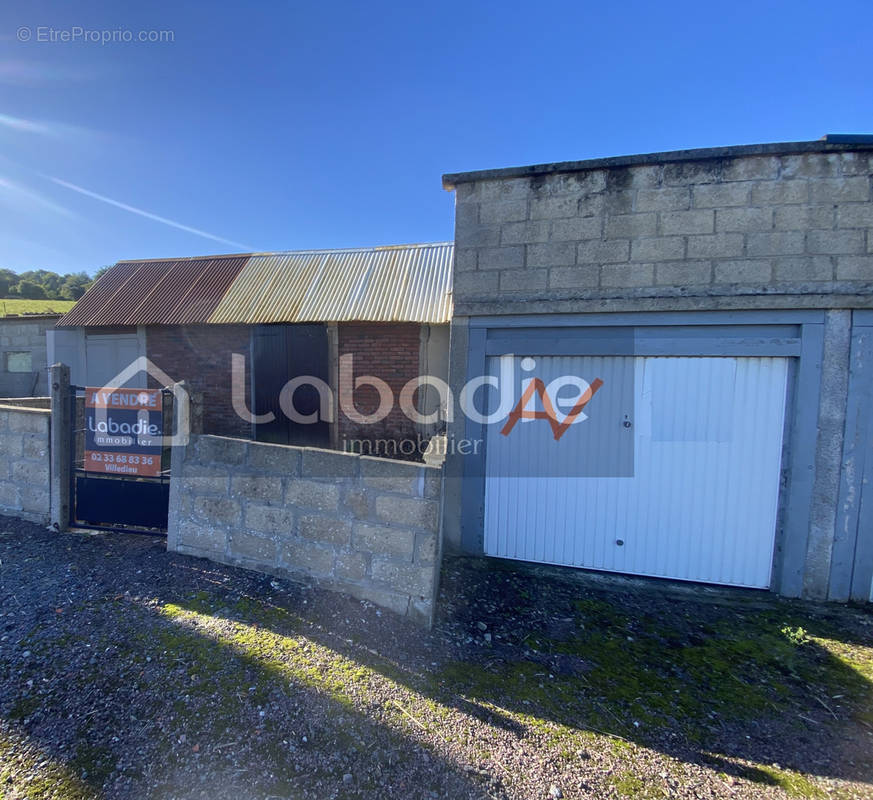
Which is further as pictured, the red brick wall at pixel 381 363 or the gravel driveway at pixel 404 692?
the red brick wall at pixel 381 363

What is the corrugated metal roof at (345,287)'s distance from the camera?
748cm

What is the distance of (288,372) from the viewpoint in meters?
7.94

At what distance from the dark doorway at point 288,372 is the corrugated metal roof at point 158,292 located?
1.43 meters

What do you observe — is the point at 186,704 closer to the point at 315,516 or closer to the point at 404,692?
the point at 404,692

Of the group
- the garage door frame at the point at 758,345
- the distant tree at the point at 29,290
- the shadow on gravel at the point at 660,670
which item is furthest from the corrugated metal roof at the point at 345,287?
the distant tree at the point at 29,290

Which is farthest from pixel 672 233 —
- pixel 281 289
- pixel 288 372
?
pixel 281 289

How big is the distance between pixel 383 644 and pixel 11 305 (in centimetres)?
2403

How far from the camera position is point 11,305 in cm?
1783

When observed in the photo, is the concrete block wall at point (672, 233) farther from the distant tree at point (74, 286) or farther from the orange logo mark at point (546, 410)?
the distant tree at point (74, 286)

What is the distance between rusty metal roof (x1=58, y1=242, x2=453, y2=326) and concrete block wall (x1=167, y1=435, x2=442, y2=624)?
4332 mm

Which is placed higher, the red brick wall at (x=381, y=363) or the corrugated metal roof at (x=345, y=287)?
the corrugated metal roof at (x=345, y=287)

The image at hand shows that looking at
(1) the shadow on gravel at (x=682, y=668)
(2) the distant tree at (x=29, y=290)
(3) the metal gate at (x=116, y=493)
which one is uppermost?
(2) the distant tree at (x=29, y=290)

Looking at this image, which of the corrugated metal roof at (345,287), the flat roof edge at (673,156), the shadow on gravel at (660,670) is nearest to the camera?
the shadow on gravel at (660,670)

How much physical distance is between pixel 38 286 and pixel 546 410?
37633mm
